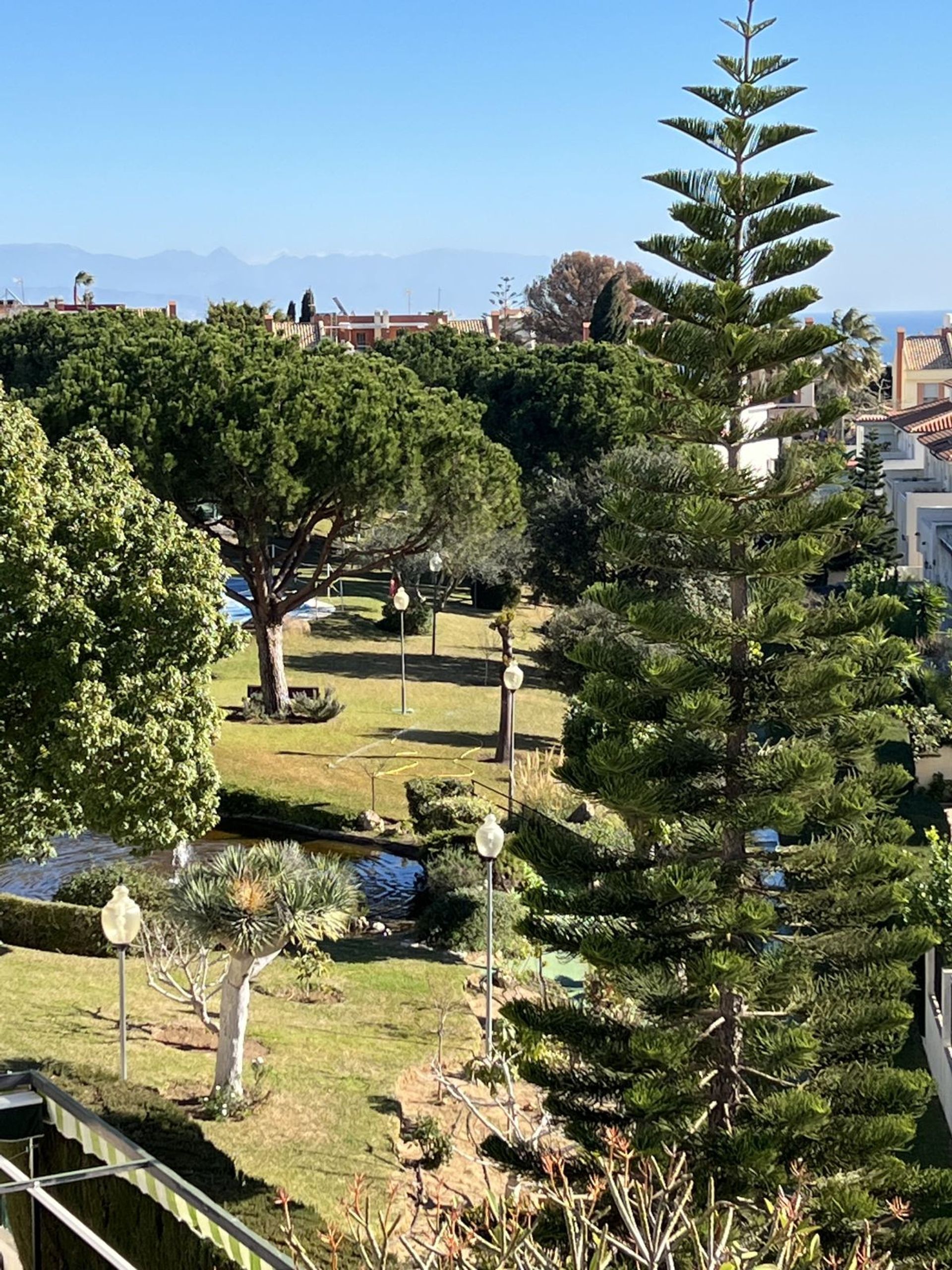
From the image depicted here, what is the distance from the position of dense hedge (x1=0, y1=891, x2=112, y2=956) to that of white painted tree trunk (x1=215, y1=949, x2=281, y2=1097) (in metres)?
5.41

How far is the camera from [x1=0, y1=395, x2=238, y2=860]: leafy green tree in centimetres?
1478

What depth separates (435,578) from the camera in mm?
38594

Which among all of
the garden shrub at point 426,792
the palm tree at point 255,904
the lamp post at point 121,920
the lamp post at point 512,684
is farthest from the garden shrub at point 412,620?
the lamp post at point 121,920

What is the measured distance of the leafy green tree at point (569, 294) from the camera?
98812mm

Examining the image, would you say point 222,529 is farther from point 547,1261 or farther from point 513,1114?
point 547,1261

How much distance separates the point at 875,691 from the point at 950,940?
15.3ft

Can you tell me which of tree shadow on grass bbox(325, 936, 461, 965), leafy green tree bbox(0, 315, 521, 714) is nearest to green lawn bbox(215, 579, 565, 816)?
leafy green tree bbox(0, 315, 521, 714)

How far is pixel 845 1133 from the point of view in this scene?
1121cm

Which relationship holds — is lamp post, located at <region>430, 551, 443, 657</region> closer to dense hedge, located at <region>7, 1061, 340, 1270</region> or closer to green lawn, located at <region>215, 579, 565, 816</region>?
green lawn, located at <region>215, 579, 565, 816</region>

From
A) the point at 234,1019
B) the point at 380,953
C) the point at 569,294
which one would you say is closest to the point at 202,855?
the point at 380,953

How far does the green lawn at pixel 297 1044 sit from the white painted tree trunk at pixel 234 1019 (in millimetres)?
400

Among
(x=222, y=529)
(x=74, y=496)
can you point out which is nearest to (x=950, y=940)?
(x=74, y=496)

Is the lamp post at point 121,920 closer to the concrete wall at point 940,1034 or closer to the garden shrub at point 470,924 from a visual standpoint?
the garden shrub at point 470,924

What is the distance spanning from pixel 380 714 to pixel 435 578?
24.6ft
